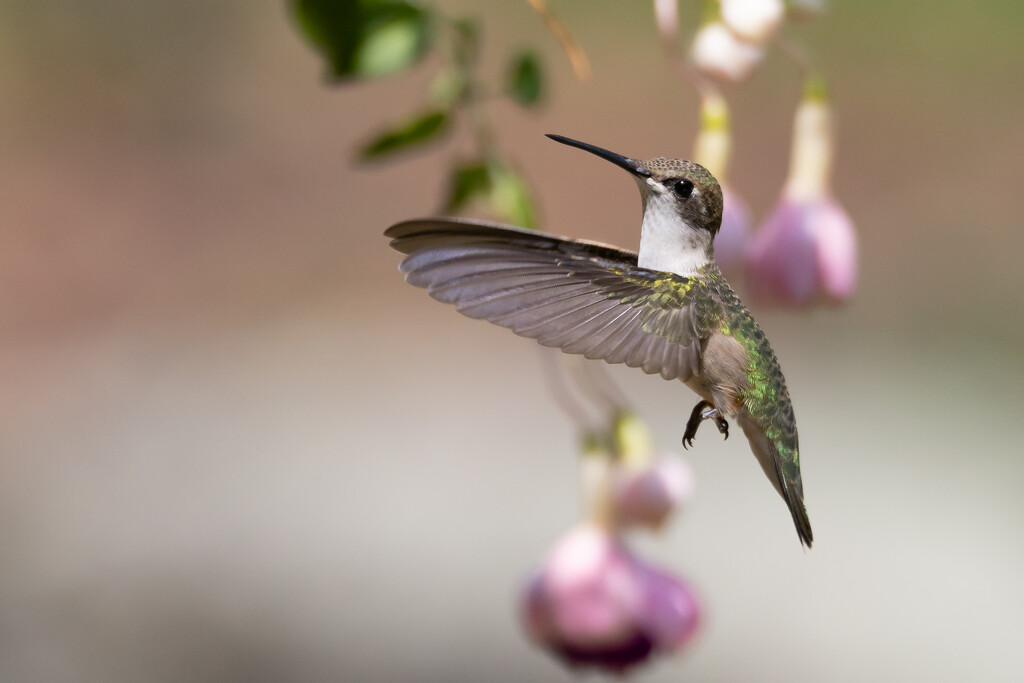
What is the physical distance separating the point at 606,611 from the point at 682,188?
0.38 m

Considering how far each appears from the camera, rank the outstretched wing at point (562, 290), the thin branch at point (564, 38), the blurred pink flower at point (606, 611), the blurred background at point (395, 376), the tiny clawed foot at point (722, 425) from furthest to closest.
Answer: the blurred background at point (395, 376), the blurred pink flower at point (606, 611), the thin branch at point (564, 38), the tiny clawed foot at point (722, 425), the outstretched wing at point (562, 290)

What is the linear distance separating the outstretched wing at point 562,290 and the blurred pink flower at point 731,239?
0.67 feet

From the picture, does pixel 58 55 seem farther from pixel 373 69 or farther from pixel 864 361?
pixel 373 69

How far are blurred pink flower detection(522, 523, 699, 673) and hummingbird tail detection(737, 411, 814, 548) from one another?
204mm

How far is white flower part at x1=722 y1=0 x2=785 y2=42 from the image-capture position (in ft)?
2.46

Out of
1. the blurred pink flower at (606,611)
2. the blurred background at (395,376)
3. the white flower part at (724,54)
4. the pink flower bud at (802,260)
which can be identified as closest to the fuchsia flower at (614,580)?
the blurred pink flower at (606,611)

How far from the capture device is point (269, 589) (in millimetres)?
1985

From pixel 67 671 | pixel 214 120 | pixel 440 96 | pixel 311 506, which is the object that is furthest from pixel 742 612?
pixel 214 120

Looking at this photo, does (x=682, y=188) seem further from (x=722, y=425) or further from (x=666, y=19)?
(x=666, y=19)

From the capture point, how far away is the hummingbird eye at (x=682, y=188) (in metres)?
0.57

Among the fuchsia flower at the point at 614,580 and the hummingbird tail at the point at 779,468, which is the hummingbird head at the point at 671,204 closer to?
the hummingbird tail at the point at 779,468

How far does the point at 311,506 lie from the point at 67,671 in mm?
463

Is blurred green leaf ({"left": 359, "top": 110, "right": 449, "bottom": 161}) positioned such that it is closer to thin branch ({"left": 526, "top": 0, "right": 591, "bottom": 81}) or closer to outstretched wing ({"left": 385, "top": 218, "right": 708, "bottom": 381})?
thin branch ({"left": 526, "top": 0, "right": 591, "bottom": 81})

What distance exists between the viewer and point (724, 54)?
0.78 metres
